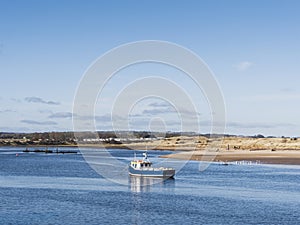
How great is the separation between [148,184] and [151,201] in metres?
17.6

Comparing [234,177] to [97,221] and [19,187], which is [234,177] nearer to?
[19,187]

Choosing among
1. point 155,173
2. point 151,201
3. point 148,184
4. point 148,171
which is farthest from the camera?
point 148,171

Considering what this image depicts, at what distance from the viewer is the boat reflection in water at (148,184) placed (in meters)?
65.1

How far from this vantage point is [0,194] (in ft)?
187

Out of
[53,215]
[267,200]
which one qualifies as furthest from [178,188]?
[53,215]

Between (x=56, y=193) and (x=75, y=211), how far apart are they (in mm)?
13516

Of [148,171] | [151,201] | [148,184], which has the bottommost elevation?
[151,201]

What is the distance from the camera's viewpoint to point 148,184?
232 ft

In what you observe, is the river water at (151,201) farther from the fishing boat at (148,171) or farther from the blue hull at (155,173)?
the fishing boat at (148,171)

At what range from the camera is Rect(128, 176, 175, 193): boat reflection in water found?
65.1 metres

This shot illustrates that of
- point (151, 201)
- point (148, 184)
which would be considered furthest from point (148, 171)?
point (151, 201)

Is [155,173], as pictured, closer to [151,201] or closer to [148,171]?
[148,171]

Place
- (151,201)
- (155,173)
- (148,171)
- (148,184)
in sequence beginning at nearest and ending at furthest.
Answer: (151,201) < (148,184) < (155,173) < (148,171)

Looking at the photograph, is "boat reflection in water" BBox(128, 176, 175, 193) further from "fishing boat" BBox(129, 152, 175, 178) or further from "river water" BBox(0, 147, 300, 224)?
"fishing boat" BBox(129, 152, 175, 178)
